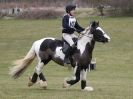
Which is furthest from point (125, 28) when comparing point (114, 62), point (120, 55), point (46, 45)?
point (46, 45)

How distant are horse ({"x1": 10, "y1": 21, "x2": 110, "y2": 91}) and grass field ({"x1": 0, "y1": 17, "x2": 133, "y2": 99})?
359mm

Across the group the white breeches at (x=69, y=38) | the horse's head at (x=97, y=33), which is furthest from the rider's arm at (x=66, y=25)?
the horse's head at (x=97, y=33)

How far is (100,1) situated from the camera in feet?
220

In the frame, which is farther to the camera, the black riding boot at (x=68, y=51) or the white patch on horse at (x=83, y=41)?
the black riding boot at (x=68, y=51)

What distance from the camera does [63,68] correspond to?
29.6 metres

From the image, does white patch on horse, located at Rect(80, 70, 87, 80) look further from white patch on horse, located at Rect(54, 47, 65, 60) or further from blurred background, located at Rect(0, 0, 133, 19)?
blurred background, located at Rect(0, 0, 133, 19)

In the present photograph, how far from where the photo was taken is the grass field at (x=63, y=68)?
44.5 feet

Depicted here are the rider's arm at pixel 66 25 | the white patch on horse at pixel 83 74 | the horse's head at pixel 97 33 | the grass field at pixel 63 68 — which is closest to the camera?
the grass field at pixel 63 68

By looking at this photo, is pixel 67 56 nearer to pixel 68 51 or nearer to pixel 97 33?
pixel 68 51

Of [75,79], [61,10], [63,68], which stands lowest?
[61,10]

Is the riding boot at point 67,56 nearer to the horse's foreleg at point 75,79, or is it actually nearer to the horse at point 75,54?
the horse at point 75,54

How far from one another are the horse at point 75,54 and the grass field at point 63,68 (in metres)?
0.36

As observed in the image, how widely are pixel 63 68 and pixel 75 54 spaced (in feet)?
49.6

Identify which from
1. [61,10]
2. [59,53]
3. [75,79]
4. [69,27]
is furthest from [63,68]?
[61,10]
